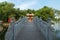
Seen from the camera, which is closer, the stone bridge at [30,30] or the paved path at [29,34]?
the stone bridge at [30,30]

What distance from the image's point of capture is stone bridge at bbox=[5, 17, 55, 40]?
179 inches

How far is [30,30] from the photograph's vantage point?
5375 mm

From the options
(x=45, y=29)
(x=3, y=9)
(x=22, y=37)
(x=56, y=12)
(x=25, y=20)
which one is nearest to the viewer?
(x=45, y=29)

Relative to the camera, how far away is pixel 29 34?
17.3 ft

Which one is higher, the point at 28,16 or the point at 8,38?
the point at 28,16

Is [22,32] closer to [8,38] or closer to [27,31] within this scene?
[27,31]

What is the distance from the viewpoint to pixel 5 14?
28062 millimetres

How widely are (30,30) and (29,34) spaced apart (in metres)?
0.13

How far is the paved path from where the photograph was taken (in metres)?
5.16

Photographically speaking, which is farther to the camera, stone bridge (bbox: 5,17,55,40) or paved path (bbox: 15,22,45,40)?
paved path (bbox: 15,22,45,40)

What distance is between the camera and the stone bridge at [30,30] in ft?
14.9

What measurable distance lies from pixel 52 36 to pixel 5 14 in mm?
23724

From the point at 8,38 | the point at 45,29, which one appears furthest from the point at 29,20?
the point at 8,38

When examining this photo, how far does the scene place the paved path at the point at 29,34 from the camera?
5.16 metres
